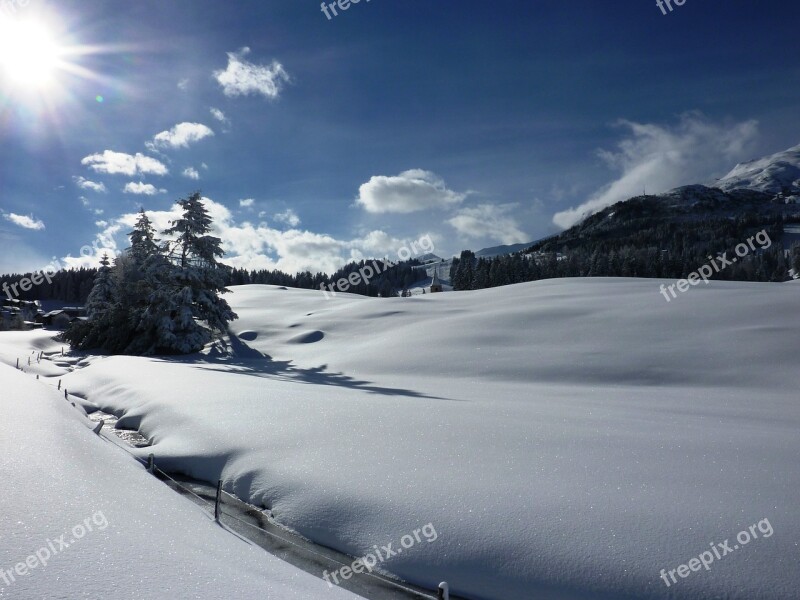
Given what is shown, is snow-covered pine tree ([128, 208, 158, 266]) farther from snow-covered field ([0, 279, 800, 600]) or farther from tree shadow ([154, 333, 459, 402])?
snow-covered field ([0, 279, 800, 600])

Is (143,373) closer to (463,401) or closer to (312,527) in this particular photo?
(463,401)

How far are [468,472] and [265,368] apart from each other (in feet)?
64.5

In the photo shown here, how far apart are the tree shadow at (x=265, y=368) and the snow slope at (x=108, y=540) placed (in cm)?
907

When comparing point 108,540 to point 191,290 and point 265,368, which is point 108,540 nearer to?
point 265,368

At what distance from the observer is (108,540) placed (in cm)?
439

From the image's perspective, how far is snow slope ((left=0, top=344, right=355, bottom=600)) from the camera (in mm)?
3656

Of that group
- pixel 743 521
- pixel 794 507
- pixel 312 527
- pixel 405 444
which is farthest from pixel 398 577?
pixel 794 507

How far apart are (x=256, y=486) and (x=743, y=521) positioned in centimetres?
752

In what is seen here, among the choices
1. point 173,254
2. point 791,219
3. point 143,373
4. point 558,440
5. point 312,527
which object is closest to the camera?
point 312,527

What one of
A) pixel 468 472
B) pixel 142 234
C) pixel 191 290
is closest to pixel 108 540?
pixel 468 472

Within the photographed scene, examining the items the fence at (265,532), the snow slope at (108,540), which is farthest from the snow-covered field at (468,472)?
the fence at (265,532)

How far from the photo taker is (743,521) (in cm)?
553

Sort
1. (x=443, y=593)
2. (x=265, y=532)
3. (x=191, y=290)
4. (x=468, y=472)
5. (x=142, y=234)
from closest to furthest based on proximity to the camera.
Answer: (x=443, y=593) → (x=265, y=532) → (x=468, y=472) → (x=191, y=290) → (x=142, y=234)

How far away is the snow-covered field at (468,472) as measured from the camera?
4816mm
